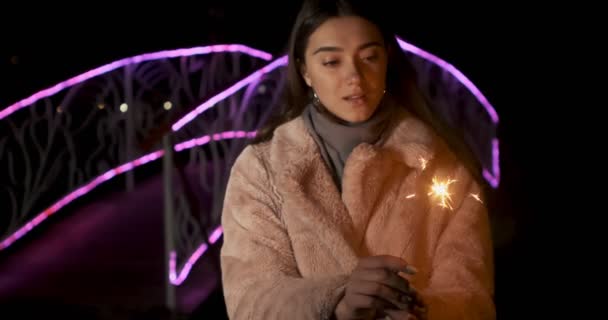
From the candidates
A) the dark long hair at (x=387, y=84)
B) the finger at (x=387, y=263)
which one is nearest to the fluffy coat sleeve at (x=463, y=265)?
the dark long hair at (x=387, y=84)

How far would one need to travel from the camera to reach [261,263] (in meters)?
1.65

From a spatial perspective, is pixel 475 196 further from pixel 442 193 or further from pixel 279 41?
pixel 279 41

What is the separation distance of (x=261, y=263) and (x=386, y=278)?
37cm

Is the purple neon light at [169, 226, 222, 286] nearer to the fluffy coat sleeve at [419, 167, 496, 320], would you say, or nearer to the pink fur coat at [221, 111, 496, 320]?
the pink fur coat at [221, 111, 496, 320]

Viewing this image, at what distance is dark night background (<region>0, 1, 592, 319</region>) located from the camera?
6129mm

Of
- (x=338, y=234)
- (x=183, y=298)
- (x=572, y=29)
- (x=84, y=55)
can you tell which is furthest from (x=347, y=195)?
(x=84, y=55)

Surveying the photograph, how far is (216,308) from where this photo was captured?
3732 mm

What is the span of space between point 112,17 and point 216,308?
4612mm

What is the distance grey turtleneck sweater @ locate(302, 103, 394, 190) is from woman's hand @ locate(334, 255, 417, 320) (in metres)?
0.39

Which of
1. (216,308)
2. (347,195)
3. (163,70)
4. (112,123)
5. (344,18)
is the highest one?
(163,70)

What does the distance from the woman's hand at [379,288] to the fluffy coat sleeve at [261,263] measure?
66 millimetres

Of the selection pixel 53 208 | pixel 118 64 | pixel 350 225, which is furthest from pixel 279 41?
pixel 350 225

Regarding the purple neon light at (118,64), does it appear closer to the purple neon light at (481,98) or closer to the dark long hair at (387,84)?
the purple neon light at (481,98)

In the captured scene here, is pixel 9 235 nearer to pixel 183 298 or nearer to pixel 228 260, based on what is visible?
pixel 183 298
